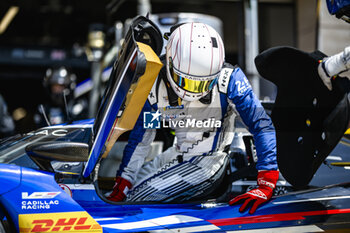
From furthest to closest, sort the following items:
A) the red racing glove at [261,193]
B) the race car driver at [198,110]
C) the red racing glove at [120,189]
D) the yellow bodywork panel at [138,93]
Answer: the red racing glove at [120,189] < the race car driver at [198,110] < the red racing glove at [261,193] < the yellow bodywork panel at [138,93]

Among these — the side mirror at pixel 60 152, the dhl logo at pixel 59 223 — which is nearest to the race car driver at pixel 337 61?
the side mirror at pixel 60 152

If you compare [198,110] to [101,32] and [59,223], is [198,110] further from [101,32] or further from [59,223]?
[101,32]

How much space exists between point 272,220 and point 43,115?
4.77 feet

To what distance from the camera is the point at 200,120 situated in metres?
2.21

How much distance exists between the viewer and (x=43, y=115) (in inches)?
93.4

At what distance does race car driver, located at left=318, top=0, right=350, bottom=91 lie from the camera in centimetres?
172

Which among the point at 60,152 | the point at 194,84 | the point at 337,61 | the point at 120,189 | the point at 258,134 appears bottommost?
the point at 120,189

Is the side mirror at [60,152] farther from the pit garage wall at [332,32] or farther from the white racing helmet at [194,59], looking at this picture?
the pit garage wall at [332,32]

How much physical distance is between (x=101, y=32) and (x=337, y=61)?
516 centimetres

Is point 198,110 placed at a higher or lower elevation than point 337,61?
lower

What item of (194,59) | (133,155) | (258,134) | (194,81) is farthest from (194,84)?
(133,155)

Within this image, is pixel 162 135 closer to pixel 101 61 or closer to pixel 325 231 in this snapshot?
pixel 325 231

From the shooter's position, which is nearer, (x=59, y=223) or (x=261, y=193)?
(x=59, y=223)

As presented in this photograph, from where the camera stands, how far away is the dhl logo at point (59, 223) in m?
1.73
